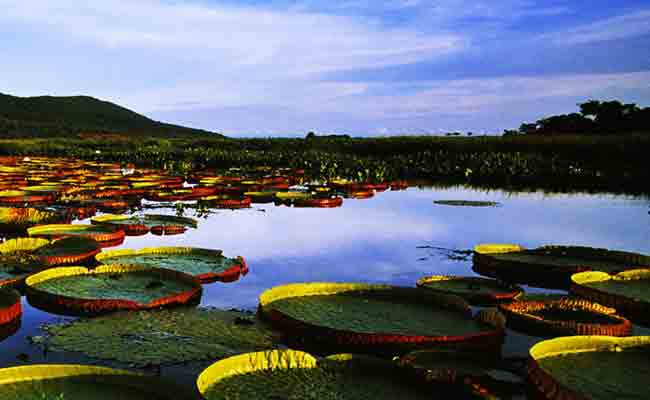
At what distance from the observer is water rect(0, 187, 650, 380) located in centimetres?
532

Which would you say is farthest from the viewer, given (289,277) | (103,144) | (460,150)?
(103,144)

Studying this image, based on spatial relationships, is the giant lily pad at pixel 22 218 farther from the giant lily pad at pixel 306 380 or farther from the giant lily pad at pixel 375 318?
the giant lily pad at pixel 306 380

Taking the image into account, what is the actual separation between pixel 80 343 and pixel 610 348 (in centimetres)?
311

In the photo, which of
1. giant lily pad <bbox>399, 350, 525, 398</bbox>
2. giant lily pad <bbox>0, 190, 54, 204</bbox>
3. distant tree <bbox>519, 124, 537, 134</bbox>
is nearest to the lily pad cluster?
giant lily pad <bbox>399, 350, 525, 398</bbox>

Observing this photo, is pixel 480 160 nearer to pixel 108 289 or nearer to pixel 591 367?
pixel 108 289

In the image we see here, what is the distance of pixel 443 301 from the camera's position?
4.19m

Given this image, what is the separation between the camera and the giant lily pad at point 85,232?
6.76 m

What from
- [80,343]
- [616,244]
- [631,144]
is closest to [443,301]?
[80,343]

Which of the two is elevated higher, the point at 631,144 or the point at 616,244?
the point at 631,144

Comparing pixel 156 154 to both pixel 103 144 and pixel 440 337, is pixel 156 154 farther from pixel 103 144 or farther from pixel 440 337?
pixel 440 337

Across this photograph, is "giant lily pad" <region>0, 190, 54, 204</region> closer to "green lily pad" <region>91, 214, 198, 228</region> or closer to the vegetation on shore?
"green lily pad" <region>91, 214, 198, 228</region>

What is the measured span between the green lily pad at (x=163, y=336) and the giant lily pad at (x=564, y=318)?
1722 millimetres

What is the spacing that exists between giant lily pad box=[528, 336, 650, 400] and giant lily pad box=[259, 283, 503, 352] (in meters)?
A: 0.44

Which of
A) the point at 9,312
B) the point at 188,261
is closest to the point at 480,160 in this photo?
the point at 188,261
